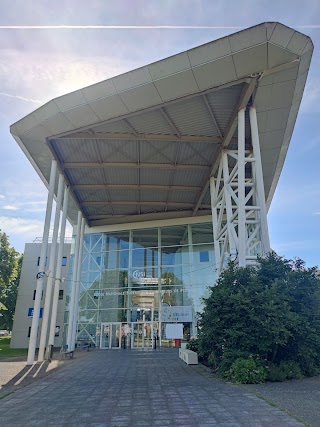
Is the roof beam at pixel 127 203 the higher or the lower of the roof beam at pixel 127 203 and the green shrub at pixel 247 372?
the higher

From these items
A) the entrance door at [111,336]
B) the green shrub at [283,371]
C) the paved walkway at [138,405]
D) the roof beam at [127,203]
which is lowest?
the paved walkway at [138,405]

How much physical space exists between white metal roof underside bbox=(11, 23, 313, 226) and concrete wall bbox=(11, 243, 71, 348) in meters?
13.3

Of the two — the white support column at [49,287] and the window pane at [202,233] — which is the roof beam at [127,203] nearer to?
the window pane at [202,233]

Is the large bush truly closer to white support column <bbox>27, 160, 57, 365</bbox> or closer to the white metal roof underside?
the white metal roof underside

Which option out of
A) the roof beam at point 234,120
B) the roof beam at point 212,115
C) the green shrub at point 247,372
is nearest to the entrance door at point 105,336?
the roof beam at point 234,120

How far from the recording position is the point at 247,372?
27.1 ft

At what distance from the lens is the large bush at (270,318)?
28.7 ft

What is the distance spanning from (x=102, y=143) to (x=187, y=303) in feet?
44.2

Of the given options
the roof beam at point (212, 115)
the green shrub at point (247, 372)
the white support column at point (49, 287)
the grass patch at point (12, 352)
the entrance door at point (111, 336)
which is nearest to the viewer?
the green shrub at point (247, 372)

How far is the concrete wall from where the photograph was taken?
29047 mm

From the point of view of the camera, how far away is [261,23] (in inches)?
427

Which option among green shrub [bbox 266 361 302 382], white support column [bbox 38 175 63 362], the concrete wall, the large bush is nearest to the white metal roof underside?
white support column [bbox 38 175 63 362]

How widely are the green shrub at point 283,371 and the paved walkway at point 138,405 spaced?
1426 mm

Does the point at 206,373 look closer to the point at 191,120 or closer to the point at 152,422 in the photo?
the point at 152,422
